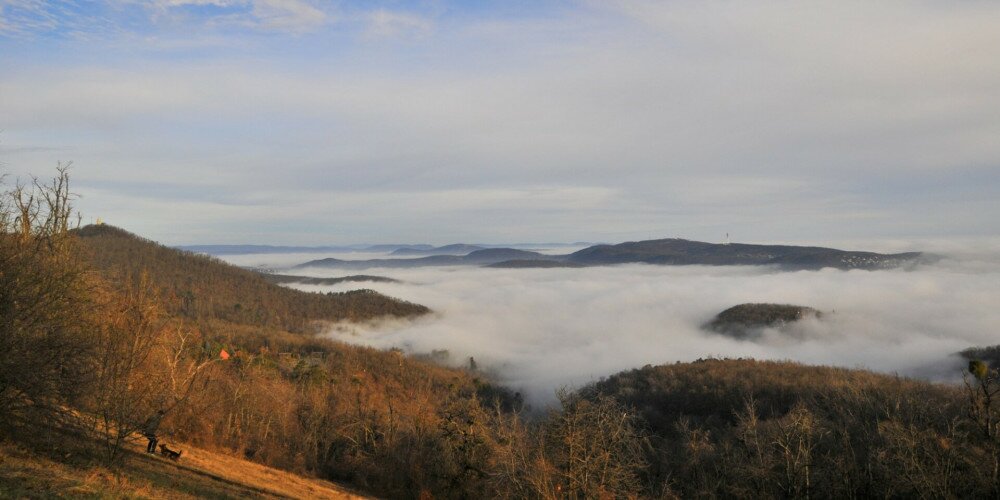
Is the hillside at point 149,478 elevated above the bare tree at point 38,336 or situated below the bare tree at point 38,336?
below

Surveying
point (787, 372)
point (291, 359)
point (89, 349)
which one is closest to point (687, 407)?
point (787, 372)

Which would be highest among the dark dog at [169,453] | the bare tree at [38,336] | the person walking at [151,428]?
the bare tree at [38,336]

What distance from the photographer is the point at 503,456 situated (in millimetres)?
28875

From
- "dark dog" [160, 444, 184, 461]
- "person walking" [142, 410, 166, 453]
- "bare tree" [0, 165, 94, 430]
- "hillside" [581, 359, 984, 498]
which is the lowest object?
"hillside" [581, 359, 984, 498]

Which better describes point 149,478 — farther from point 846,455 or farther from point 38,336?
point 846,455

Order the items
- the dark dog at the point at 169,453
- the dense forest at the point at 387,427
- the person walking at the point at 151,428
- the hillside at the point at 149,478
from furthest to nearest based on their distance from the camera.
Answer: the dark dog at the point at 169,453 < the person walking at the point at 151,428 < the dense forest at the point at 387,427 < the hillside at the point at 149,478

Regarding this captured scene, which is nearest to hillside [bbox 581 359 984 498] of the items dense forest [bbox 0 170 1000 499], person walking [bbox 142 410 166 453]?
dense forest [bbox 0 170 1000 499]

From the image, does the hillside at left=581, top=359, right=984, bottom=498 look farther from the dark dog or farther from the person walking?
the person walking

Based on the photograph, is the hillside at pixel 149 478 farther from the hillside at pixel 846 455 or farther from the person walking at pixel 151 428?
the hillside at pixel 846 455

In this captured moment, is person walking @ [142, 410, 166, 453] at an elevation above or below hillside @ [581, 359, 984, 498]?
above

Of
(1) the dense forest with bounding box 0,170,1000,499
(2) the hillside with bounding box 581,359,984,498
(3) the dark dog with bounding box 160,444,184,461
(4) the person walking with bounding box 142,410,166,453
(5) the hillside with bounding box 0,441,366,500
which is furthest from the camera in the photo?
(2) the hillside with bounding box 581,359,984,498

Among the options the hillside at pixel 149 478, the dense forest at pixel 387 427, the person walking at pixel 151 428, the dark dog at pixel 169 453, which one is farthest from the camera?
the dark dog at pixel 169 453

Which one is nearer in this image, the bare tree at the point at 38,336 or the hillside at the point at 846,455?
the bare tree at the point at 38,336

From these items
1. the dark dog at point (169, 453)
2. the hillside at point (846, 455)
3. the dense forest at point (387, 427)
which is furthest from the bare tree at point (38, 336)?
the hillside at point (846, 455)
